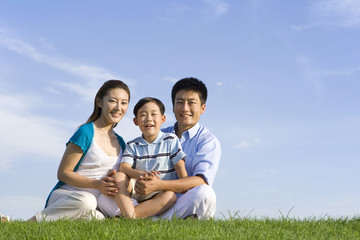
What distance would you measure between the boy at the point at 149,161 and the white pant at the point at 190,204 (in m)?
0.14

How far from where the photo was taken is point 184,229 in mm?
6273

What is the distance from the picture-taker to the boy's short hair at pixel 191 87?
8.09m

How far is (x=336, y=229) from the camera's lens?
7.21 metres

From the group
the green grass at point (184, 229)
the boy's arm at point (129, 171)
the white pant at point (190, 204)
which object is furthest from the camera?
the white pant at point (190, 204)

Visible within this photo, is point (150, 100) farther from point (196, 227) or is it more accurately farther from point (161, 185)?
point (196, 227)

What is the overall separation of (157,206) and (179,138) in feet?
4.57

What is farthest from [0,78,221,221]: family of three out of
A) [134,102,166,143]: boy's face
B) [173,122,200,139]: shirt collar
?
[173,122,200,139]: shirt collar

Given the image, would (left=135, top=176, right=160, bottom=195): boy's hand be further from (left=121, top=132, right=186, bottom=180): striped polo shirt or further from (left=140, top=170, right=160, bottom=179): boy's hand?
(left=121, top=132, right=186, bottom=180): striped polo shirt

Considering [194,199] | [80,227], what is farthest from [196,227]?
[80,227]

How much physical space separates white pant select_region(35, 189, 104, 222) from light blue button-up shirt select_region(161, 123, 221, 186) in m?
1.62

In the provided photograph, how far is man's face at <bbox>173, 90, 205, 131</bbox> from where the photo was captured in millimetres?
7977

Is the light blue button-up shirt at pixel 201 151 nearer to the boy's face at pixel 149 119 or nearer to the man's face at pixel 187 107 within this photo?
the man's face at pixel 187 107

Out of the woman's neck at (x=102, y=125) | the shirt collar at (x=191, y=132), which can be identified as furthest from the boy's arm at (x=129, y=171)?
the shirt collar at (x=191, y=132)

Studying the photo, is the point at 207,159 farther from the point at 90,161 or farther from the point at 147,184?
the point at 90,161
